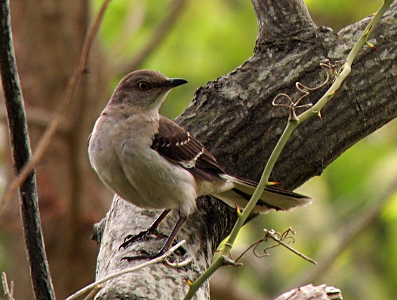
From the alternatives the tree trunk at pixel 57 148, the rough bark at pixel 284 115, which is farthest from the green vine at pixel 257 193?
the tree trunk at pixel 57 148

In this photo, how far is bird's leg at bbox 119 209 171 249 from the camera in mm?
3554

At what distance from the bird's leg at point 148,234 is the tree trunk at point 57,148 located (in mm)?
2444

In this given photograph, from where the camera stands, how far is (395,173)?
21.5 feet

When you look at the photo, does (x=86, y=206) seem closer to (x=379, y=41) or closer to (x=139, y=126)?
(x=139, y=126)

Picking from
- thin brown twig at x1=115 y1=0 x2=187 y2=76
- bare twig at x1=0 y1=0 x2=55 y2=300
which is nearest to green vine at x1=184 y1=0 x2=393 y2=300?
bare twig at x1=0 y1=0 x2=55 y2=300

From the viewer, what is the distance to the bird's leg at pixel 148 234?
3554 millimetres

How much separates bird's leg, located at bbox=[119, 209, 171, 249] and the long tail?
443mm

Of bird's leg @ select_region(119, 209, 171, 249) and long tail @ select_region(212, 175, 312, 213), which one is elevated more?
long tail @ select_region(212, 175, 312, 213)

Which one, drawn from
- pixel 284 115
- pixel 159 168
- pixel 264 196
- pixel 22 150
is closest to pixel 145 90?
pixel 159 168

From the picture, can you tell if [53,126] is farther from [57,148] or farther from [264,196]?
[57,148]

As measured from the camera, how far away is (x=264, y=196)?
410cm

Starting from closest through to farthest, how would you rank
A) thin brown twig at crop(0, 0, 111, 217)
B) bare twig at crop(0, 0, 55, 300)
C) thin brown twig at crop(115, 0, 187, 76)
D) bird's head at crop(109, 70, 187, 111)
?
thin brown twig at crop(0, 0, 111, 217), bare twig at crop(0, 0, 55, 300), bird's head at crop(109, 70, 187, 111), thin brown twig at crop(115, 0, 187, 76)

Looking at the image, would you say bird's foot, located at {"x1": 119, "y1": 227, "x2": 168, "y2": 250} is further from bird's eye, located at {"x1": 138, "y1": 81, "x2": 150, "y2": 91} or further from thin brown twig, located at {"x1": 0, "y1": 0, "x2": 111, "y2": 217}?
thin brown twig, located at {"x1": 0, "y1": 0, "x2": 111, "y2": 217}

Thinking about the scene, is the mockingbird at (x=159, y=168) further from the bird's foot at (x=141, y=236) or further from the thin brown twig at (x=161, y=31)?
the thin brown twig at (x=161, y=31)
